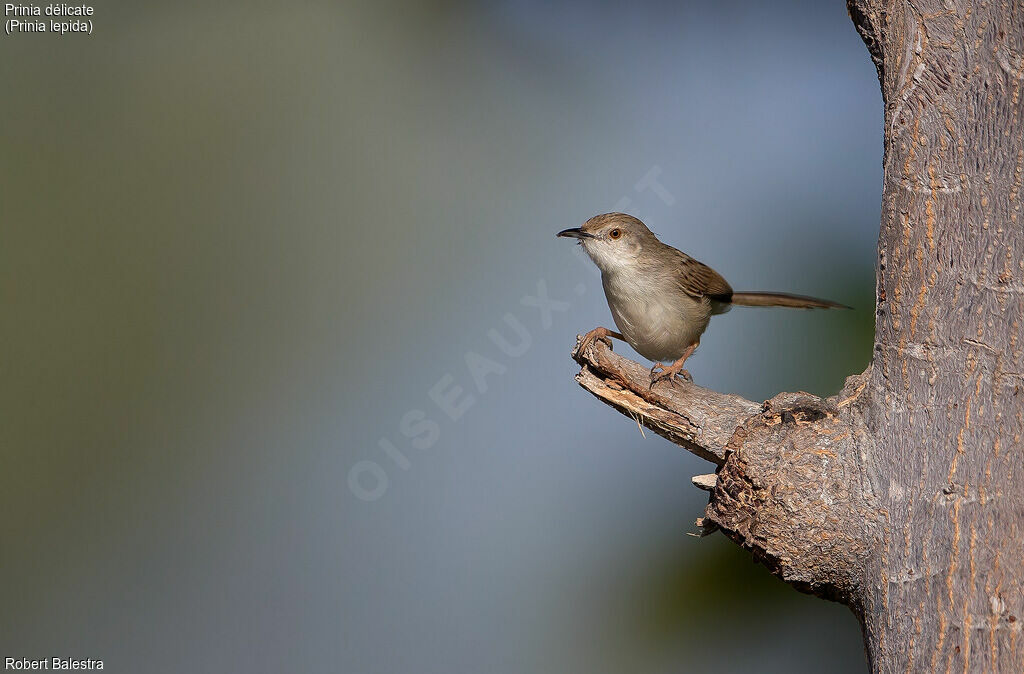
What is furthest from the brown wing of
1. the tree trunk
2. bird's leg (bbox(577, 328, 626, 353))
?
the tree trunk

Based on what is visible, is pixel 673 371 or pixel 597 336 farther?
pixel 597 336

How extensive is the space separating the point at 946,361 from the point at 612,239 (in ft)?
7.41

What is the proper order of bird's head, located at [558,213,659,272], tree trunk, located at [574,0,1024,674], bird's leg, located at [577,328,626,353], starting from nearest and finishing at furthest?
tree trunk, located at [574,0,1024,674], bird's leg, located at [577,328,626,353], bird's head, located at [558,213,659,272]

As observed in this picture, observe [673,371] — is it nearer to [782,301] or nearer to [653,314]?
[653,314]

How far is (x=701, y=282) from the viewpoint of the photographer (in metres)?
4.22

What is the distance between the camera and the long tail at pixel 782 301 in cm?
405

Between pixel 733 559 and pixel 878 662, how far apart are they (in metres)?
3.10

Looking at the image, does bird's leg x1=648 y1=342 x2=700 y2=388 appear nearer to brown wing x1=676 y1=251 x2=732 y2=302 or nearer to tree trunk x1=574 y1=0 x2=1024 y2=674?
brown wing x1=676 y1=251 x2=732 y2=302

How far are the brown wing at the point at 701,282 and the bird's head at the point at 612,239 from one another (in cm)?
23

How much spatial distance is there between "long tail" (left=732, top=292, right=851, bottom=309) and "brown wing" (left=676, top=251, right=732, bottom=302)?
0.08 meters

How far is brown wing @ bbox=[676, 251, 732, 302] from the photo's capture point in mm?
4172

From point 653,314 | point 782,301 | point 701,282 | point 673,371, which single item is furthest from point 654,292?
point 673,371

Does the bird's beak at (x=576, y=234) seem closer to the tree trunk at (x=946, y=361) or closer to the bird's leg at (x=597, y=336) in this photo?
the bird's leg at (x=597, y=336)

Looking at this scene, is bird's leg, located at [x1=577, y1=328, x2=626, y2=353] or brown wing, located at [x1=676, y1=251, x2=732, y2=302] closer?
bird's leg, located at [x1=577, y1=328, x2=626, y2=353]
